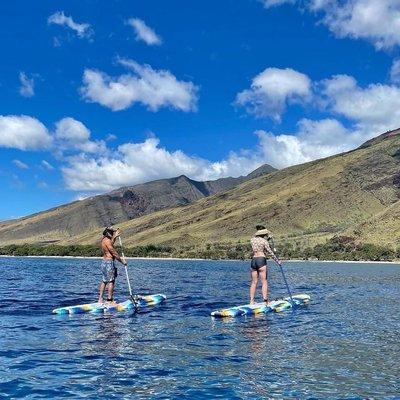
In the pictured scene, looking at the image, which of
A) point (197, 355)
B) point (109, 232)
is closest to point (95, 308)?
point (109, 232)

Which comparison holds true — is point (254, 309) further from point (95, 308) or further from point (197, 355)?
point (197, 355)

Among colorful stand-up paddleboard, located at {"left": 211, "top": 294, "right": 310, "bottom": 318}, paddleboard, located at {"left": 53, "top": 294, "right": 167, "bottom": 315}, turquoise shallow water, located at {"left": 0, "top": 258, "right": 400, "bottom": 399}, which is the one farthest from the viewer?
paddleboard, located at {"left": 53, "top": 294, "right": 167, "bottom": 315}

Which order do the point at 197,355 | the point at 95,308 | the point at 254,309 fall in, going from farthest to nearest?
the point at 95,308, the point at 254,309, the point at 197,355

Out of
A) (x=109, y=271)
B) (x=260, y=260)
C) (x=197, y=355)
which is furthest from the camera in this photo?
(x=109, y=271)

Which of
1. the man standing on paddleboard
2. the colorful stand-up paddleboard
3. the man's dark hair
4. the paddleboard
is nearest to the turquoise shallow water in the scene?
the colorful stand-up paddleboard

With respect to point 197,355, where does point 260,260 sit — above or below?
above

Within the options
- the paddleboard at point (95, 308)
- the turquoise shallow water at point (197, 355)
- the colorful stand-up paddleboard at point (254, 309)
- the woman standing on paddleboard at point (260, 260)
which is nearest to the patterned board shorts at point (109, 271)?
the paddleboard at point (95, 308)

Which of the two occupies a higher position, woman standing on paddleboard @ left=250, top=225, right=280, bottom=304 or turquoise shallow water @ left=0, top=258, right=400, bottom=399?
woman standing on paddleboard @ left=250, top=225, right=280, bottom=304

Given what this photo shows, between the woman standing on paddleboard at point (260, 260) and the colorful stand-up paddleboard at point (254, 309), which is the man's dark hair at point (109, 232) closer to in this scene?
the colorful stand-up paddleboard at point (254, 309)

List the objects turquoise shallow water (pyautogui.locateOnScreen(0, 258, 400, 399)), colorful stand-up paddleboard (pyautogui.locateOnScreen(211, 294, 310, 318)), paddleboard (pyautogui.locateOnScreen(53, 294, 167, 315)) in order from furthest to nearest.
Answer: paddleboard (pyautogui.locateOnScreen(53, 294, 167, 315)), colorful stand-up paddleboard (pyautogui.locateOnScreen(211, 294, 310, 318)), turquoise shallow water (pyautogui.locateOnScreen(0, 258, 400, 399))

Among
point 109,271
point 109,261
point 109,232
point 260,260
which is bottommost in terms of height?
point 260,260

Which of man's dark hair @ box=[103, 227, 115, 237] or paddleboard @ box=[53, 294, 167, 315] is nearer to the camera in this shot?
paddleboard @ box=[53, 294, 167, 315]

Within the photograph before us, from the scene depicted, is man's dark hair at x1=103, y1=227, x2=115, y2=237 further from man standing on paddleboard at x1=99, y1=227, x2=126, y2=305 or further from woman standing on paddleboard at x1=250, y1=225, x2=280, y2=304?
woman standing on paddleboard at x1=250, y1=225, x2=280, y2=304

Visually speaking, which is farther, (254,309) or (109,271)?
(109,271)
